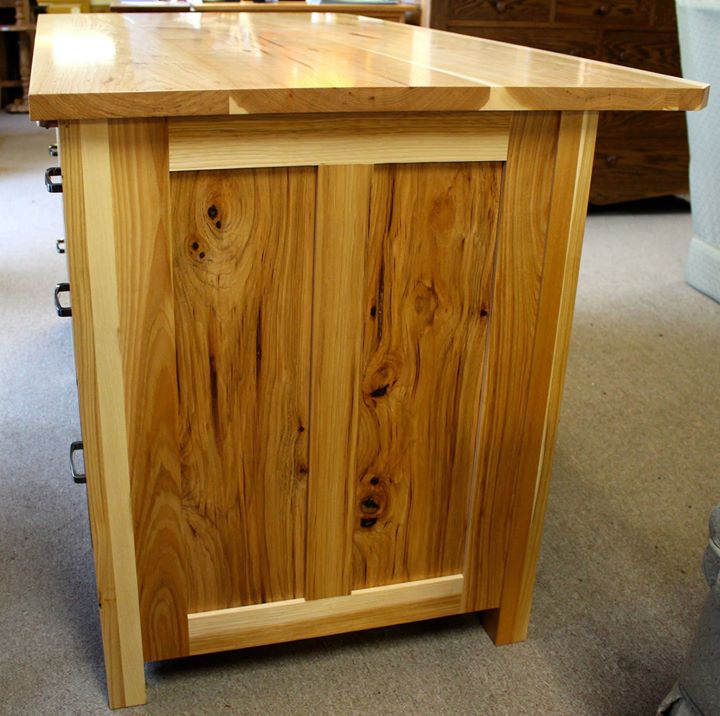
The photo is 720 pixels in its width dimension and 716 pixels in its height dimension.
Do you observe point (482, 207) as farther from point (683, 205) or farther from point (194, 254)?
point (683, 205)

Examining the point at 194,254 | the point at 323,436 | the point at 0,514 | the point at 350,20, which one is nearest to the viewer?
the point at 194,254

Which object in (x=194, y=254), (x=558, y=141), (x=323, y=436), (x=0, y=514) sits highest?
(x=558, y=141)

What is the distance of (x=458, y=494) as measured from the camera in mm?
1270

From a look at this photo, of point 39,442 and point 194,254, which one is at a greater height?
point 194,254

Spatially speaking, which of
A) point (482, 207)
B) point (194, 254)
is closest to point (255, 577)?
point (194, 254)

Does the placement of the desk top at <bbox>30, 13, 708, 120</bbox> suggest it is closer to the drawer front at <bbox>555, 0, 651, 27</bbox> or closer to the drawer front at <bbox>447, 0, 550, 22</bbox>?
the drawer front at <bbox>447, 0, 550, 22</bbox>

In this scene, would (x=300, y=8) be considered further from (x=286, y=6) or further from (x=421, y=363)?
(x=421, y=363)

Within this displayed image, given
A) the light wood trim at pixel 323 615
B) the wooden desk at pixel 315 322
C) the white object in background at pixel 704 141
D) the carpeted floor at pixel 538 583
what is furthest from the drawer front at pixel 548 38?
the light wood trim at pixel 323 615

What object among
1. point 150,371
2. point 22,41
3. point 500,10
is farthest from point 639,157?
point 22,41

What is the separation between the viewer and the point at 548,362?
1.20 m

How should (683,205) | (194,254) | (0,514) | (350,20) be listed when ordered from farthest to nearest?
(683,205) < (350,20) < (0,514) < (194,254)

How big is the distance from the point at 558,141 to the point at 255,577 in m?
0.67

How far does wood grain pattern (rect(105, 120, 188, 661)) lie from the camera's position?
3.21ft

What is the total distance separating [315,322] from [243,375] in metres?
0.11
